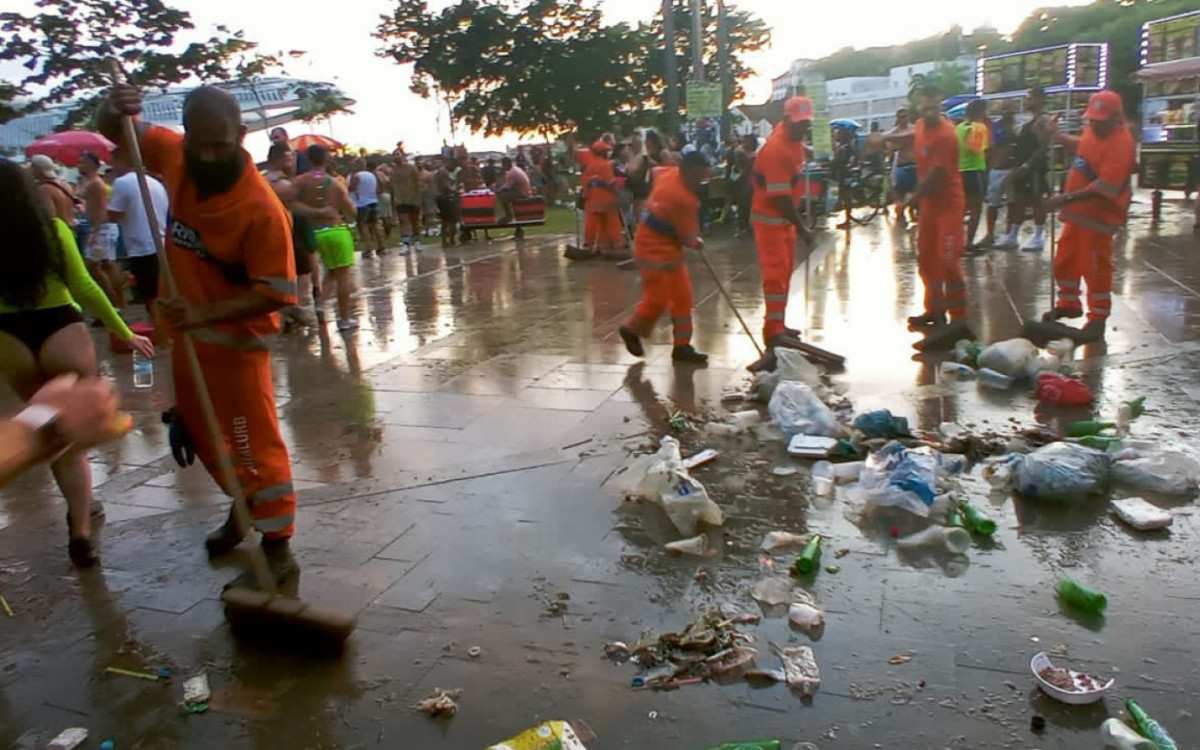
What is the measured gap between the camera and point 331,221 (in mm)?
8617

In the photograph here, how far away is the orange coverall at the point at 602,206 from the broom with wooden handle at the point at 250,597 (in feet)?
33.9

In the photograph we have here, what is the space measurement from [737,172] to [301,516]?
522 inches

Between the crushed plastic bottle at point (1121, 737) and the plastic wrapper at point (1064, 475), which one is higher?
the plastic wrapper at point (1064, 475)

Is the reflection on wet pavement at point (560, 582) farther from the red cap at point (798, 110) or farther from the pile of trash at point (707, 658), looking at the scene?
the red cap at point (798, 110)

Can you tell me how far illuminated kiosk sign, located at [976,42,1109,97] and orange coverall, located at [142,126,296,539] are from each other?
27.5m

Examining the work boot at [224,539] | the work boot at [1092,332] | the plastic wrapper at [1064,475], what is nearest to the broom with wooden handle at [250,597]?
the work boot at [224,539]

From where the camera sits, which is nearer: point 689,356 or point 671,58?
point 689,356

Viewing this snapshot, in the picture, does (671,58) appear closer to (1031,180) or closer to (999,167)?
(999,167)

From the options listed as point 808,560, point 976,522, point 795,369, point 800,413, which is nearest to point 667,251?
point 795,369

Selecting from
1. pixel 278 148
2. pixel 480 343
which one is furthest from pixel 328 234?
pixel 480 343

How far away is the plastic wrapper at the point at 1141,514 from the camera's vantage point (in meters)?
Answer: 3.91

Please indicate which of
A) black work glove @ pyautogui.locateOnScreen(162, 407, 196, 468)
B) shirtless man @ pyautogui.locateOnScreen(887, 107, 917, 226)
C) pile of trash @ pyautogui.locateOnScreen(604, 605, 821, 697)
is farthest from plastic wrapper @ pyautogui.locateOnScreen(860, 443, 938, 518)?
shirtless man @ pyautogui.locateOnScreen(887, 107, 917, 226)

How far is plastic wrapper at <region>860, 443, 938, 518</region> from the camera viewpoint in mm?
4133

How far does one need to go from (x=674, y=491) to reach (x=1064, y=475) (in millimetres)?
1852
